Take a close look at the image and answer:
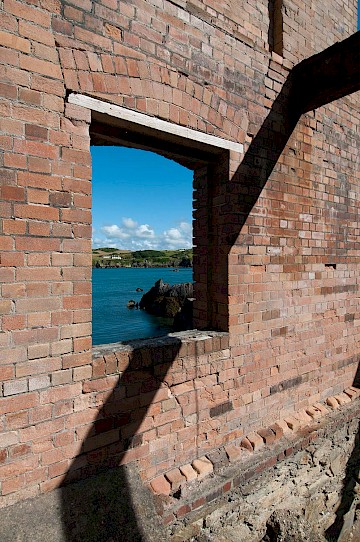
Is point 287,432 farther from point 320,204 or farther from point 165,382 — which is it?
point 320,204

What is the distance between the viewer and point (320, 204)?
149 inches

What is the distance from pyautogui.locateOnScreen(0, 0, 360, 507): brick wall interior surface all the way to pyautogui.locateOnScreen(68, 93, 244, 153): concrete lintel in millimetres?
47

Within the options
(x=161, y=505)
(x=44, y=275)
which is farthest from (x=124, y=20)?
(x=161, y=505)

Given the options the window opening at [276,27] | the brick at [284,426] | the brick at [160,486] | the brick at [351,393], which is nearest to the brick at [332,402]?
the brick at [351,393]

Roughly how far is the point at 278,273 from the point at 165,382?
65.7 inches

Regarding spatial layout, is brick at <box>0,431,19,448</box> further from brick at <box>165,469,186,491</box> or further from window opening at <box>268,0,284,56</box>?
window opening at <box>268,0,284,56</box>

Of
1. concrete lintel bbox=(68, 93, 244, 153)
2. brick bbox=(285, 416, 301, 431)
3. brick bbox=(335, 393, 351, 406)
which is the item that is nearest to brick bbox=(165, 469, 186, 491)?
brick bbox=(285, 416, 301, 431)

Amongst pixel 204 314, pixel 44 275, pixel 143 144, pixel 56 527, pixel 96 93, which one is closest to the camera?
pixel 56 527

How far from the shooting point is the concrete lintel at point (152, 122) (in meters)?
2.17

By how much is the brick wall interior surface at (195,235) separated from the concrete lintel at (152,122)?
5cm

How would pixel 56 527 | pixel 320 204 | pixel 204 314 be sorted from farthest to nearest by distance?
pixel 320 204, pixel 204 314, pixel 56 527

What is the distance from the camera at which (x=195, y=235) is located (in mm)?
3299

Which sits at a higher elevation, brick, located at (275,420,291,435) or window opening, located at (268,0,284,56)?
window opening, located at (268,0,284,56)

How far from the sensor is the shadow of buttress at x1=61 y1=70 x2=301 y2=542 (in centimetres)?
176
